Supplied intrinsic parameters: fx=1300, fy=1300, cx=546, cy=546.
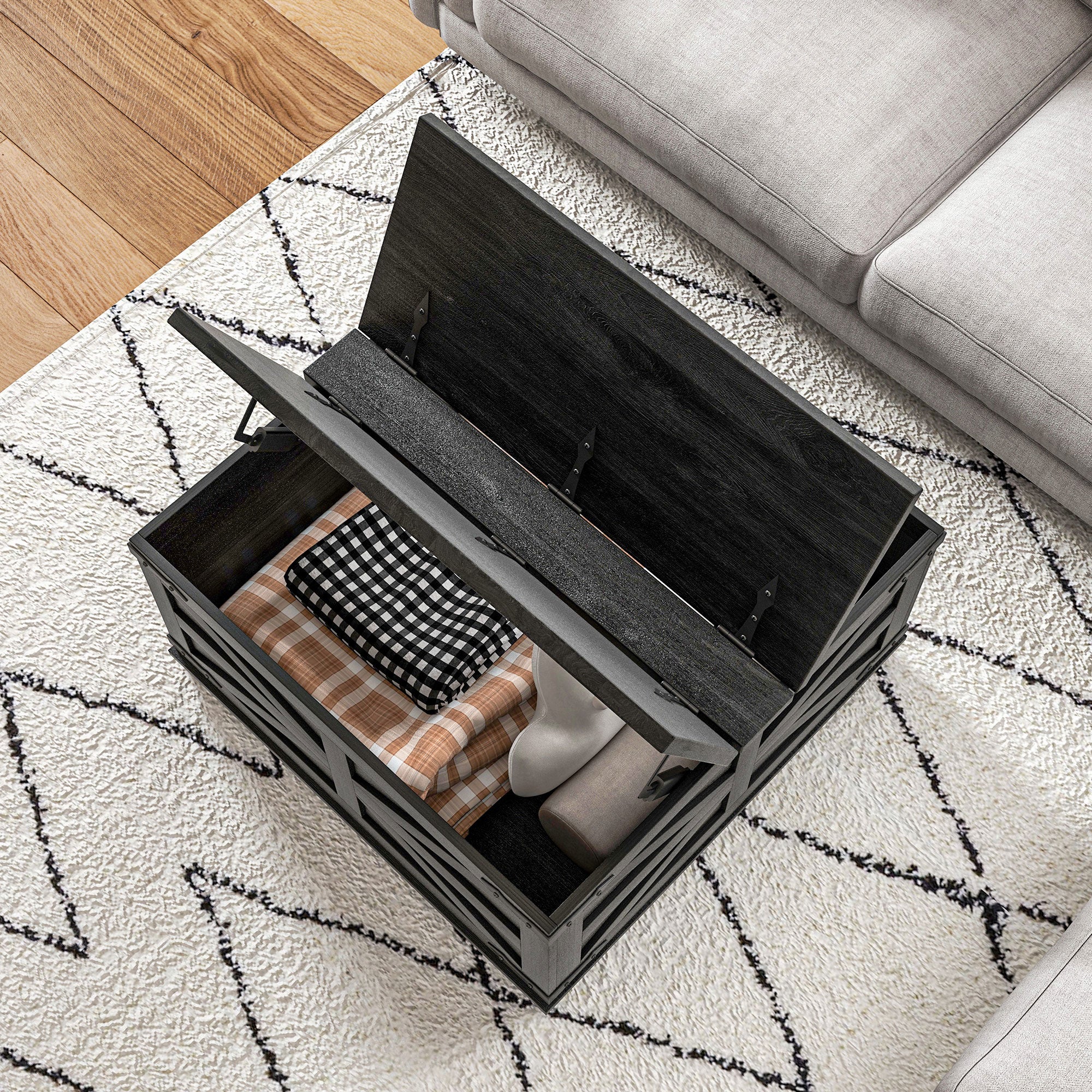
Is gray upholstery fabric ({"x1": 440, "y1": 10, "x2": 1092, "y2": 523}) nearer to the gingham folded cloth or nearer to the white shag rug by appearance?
the white shag rug

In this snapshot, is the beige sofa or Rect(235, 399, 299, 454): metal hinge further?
the beige sofa

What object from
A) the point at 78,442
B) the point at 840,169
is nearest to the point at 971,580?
the point at 840,169

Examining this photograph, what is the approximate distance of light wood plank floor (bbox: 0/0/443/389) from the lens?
232cm

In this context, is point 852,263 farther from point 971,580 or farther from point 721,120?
point 971,580

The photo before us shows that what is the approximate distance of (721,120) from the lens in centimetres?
198

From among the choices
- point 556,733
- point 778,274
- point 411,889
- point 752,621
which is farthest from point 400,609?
point 778,274

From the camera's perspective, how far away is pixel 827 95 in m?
1.96

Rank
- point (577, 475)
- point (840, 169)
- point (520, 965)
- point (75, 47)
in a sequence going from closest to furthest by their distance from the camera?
point (577, 475), point (520, 965), point (840, 169), point (75, 47)

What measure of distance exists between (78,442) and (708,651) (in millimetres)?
1198

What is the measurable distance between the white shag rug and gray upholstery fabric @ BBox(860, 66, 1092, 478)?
0.26m

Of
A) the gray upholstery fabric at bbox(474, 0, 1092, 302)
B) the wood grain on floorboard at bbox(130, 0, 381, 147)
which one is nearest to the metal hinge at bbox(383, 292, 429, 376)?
the gray upholstery fabric at bbox(474, 0, 1092, 302)

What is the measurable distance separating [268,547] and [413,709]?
312 mm

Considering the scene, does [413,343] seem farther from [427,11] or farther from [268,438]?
[427,11]

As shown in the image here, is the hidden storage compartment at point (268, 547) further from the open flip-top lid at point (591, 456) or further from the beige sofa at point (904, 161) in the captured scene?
the beige sofa at point (904, 161)
